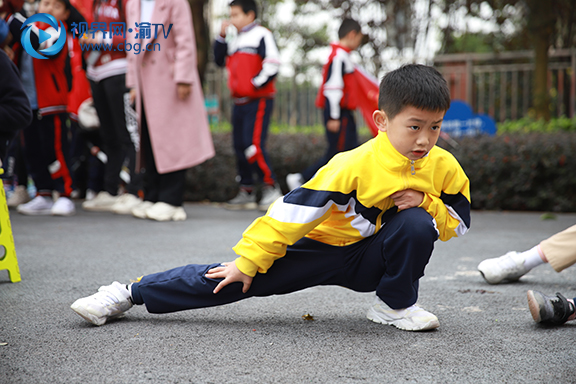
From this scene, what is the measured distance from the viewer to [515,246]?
4.18 m

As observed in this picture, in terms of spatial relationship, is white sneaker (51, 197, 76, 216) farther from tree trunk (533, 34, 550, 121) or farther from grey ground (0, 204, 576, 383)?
tree trunk (533, 34, 550, 121)

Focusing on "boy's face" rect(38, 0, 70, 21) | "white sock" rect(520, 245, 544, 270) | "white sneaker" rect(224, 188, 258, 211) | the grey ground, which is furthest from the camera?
"white sneaker" rect(224, 188, 258, 211)

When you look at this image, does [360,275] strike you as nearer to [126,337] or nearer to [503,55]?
[126,337]

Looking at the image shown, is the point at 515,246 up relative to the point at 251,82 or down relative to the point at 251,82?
down

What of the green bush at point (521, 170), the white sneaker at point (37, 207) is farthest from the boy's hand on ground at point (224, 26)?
the green bush at point (521, 170)

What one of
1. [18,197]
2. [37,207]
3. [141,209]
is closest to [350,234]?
[141,209]

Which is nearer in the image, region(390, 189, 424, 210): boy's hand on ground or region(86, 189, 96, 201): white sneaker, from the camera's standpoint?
region(390, 189, 424, 210): boy's hand on ground

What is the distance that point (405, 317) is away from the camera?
2.30 meters

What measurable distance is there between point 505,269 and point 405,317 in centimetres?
100

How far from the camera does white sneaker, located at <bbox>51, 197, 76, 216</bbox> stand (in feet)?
17.4

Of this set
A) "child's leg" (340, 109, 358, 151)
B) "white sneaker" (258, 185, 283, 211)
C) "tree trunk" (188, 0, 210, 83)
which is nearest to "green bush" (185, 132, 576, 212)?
"child's leg" (340, 109, 358, 151)

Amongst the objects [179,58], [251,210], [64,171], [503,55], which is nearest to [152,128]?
[179,58]

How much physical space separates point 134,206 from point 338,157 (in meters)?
3.71

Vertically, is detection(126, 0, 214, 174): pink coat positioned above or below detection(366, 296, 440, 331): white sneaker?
above
